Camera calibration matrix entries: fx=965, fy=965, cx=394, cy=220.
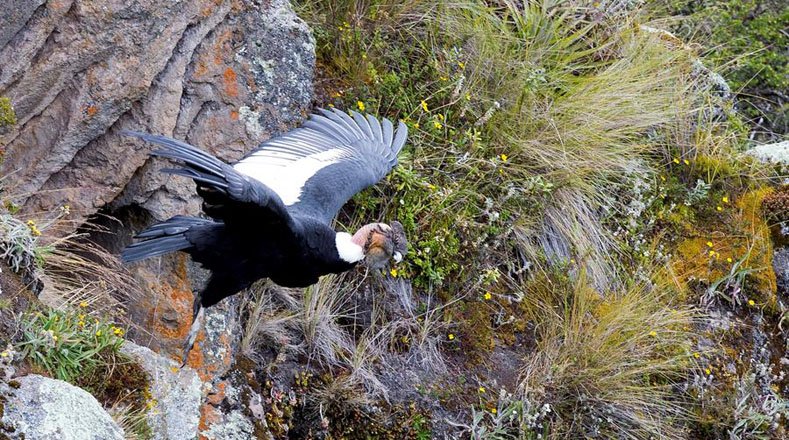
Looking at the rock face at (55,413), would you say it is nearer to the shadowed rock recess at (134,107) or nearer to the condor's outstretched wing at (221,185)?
the condor's outstretched wing at (221,185)

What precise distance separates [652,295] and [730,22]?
293cm

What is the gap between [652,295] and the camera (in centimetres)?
525

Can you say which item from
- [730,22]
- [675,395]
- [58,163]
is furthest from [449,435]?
[730,22]

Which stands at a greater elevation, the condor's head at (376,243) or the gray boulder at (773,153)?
the condor's head at (376,243)

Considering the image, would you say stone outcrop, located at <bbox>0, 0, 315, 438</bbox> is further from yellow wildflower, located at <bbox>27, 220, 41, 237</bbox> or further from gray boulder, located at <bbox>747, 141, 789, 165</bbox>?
gray boulder, located at <bbox>747, 141, 789, 165</bbox>

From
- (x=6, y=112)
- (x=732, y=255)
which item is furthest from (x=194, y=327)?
(x=732, y=255)

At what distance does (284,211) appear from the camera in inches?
132

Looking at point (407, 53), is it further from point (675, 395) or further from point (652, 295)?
point (675, 395)

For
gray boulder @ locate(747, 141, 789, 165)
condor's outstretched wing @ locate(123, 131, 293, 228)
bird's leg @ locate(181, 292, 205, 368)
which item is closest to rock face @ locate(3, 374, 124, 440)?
condor's outstretched wing @ locate(123, 131, 293, 228)

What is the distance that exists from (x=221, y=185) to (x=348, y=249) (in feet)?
2.98

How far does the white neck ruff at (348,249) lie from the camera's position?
3.75 m

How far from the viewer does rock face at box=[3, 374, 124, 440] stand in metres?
2.80

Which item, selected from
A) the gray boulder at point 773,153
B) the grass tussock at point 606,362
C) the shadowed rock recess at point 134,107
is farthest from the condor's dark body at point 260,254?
the gray boulder at point 773,153

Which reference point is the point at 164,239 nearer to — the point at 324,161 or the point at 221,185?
the point at 221,185
